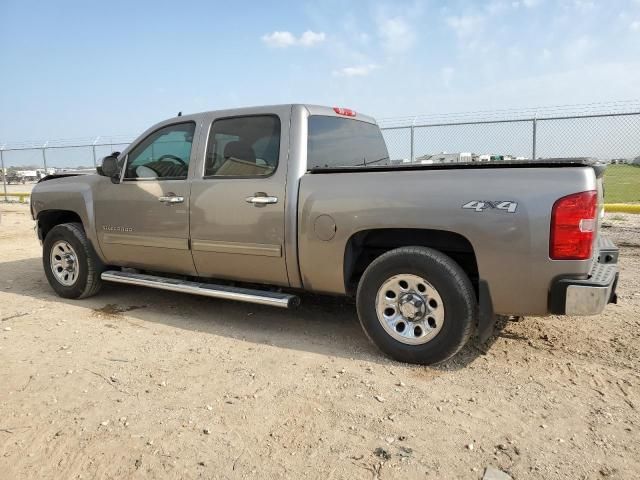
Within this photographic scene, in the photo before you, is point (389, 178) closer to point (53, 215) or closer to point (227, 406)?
point (227, 406)

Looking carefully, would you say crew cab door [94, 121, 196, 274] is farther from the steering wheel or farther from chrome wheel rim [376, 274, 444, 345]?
chrome wheel rim [376, 274, 444, 345]

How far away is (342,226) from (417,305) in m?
0.79

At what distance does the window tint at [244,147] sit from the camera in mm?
A: 4246

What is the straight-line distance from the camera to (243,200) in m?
4.22

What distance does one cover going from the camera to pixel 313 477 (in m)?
2.44

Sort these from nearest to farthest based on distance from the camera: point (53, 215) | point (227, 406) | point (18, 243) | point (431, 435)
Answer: point (431, 435) → point (227, 406) → point (53, 215) → point (18, 243)

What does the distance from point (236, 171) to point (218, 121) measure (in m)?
0.55

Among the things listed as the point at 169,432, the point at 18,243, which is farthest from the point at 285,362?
the point at 18,243

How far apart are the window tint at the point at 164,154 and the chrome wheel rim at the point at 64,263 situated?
1.22m

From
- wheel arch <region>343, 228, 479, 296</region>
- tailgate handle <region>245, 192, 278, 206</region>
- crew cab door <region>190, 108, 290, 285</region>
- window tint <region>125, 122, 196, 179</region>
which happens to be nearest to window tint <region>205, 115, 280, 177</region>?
crew cab door <region>190, 108, 290, 285</region>

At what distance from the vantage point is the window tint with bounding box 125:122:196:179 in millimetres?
4742

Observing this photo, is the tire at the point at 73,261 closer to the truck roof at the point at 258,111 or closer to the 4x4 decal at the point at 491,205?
the truck roof at the point at 258,111

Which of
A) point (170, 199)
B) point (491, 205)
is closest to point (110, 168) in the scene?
point (170, 199)

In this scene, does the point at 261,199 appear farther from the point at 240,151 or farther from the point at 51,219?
the point at 51,219
